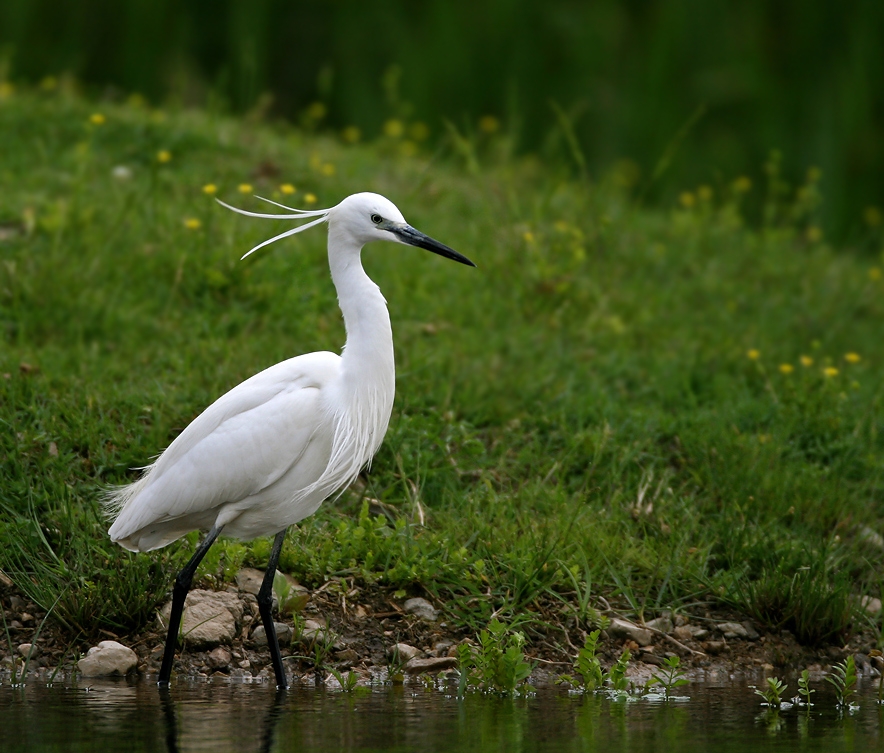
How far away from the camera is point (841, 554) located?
5.12m

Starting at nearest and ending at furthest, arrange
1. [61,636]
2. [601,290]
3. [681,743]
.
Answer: [681,743] < [61,636] < [601,290]

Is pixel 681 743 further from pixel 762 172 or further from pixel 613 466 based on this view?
pixel 762 172

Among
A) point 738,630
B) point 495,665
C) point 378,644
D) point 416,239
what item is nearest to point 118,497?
point 378,644

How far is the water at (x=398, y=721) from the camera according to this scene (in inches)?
127

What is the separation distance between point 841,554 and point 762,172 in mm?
5432

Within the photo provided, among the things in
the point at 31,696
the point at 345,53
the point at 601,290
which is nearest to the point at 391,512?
the point at 31,696

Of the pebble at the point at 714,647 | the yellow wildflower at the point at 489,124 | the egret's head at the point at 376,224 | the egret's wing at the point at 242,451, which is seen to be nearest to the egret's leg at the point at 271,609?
the egret's wing at the point at 242,451

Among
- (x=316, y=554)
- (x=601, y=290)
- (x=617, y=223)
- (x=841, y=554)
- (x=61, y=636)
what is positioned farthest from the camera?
(x=617, y=223)

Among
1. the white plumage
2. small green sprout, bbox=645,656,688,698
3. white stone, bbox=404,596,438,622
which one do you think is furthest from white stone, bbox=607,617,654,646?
the white plumage

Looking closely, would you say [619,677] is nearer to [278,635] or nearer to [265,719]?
[265,719]

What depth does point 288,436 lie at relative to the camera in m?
4.28

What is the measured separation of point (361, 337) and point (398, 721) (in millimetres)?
1406

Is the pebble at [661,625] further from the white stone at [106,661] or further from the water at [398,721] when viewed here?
the white stone at [106,661]

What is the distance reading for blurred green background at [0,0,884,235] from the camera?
9633 mm
